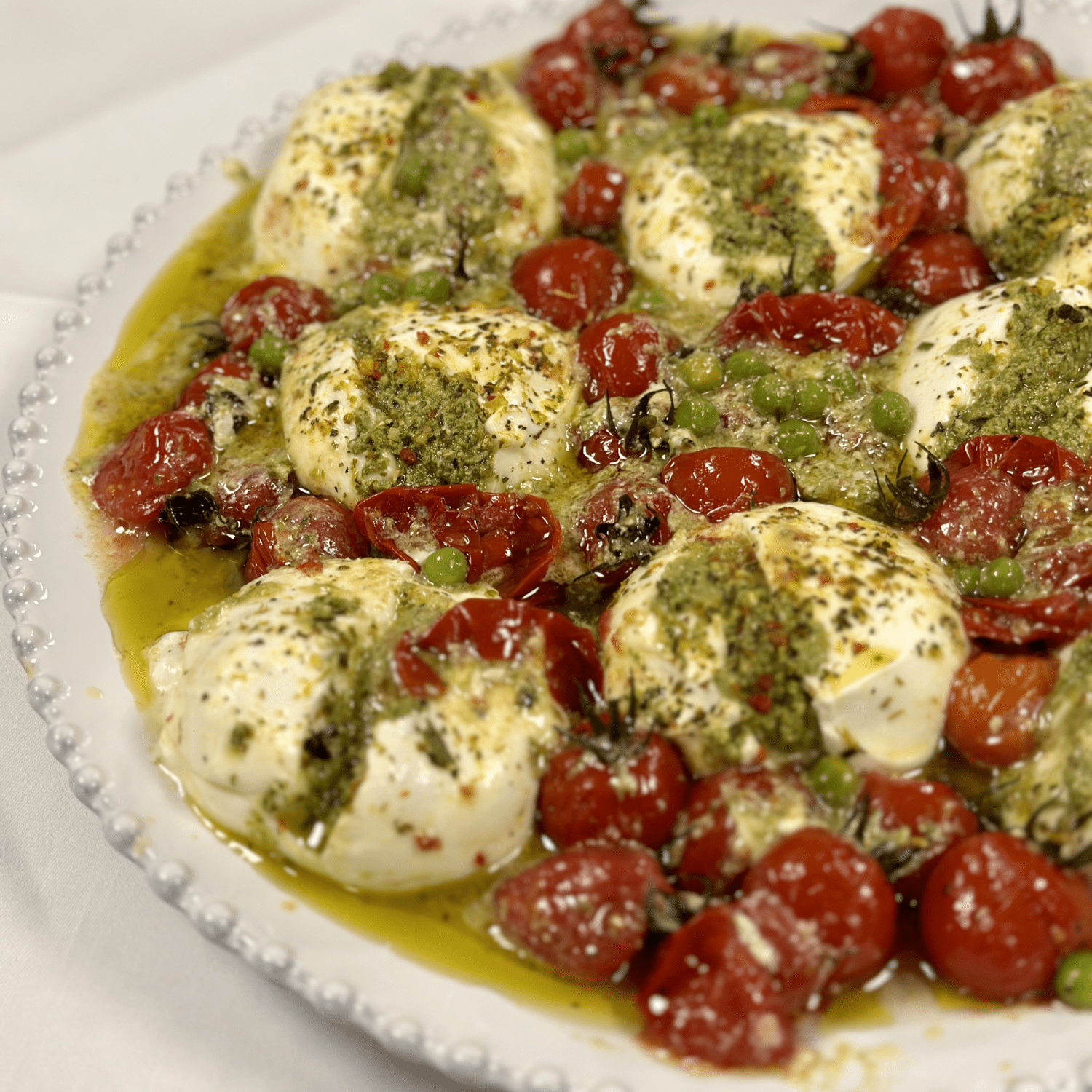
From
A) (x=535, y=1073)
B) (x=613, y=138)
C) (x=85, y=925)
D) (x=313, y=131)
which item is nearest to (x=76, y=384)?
(x=313, y=131)

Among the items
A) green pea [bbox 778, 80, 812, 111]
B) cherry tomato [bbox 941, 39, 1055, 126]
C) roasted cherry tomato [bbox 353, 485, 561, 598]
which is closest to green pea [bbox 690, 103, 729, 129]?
green pea [bbox 778, 80, 812, 111]

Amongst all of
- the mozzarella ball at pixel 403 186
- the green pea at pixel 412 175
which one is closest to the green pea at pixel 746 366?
the mozzarella ball at pixel 403 186

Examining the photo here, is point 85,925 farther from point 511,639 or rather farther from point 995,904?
point 995,904

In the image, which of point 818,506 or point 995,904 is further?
point 818,506

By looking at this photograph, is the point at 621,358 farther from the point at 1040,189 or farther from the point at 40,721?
the point at 40,721

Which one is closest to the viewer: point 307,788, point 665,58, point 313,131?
point 307,788

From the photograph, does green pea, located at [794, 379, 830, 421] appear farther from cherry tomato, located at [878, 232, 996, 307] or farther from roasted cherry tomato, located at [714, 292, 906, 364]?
cherry tomato, located at [878, 232, 996, 307]
